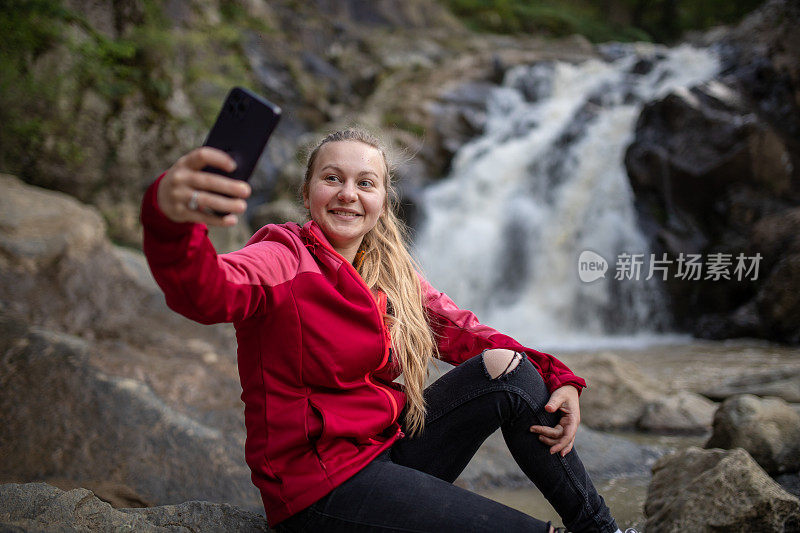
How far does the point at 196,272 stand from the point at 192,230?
0.08 m

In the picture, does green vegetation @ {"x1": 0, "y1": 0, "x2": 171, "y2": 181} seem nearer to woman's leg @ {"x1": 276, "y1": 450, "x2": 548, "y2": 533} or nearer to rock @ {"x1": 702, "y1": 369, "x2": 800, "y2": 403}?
woman's leg @ {"x1": 276, "y1": 450, "x2": 548, "y2": 533}

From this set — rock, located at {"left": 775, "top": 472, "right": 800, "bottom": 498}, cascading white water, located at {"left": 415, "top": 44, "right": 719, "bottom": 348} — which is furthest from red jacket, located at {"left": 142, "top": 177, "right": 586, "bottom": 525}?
cascading white water, located at {"left": 415, "top": 44, "right": 719, "bottom": 348}

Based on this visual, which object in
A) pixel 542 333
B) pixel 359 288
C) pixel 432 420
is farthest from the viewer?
pixel 542 333

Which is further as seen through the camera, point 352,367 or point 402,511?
point 352,367

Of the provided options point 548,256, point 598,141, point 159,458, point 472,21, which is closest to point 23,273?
point 159,458

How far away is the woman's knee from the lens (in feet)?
4.98

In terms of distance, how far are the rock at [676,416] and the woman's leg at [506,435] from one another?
7.90 ft

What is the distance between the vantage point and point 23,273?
351 centimetres

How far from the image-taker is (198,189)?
923 mm

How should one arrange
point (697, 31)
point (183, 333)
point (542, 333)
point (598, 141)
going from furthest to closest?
1. point (697, 31)
2. point (598, 141)
3. point (542, 333)
4. point (183, 333)

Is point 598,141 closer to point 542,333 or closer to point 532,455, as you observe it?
point 542,333

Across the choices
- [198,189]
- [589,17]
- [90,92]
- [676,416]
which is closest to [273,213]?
[90,92]

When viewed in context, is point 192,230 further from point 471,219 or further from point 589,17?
point 589,17

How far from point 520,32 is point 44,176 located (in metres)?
17.0
